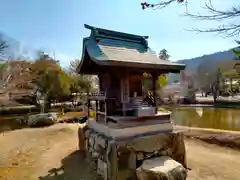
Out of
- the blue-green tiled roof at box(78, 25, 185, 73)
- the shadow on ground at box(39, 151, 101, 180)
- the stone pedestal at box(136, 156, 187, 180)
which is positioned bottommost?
the shadow on ground at box(39, 151, 101, 180)

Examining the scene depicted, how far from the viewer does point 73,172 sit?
5.38 m

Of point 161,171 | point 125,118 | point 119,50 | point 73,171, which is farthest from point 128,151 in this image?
point 119,50

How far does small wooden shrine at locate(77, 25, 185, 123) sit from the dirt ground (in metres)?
1.83

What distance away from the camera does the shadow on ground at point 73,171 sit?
510 centimetres

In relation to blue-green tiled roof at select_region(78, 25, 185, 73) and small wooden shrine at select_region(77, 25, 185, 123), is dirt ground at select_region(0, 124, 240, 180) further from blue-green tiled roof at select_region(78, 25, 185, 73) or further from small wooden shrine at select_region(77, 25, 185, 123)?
blue-green tiled roof at select_region(78, 25, 185, 73)

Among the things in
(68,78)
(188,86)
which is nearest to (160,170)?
(68,78)

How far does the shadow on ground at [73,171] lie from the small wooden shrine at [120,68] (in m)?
1.53

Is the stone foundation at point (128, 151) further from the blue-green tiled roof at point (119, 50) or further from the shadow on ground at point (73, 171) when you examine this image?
the blue-green tiled roof at point (119, 50)

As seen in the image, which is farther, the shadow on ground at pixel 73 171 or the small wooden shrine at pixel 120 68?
the shadow on ground at pixel 73 171

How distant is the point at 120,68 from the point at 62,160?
371cm

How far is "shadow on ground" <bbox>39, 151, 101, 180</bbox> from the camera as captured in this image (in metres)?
5.10

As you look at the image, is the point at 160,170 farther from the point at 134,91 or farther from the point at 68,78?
the point at 68,78

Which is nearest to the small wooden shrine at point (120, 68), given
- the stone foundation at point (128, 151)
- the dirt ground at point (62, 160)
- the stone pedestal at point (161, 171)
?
the stone foundation at point (128, 151)

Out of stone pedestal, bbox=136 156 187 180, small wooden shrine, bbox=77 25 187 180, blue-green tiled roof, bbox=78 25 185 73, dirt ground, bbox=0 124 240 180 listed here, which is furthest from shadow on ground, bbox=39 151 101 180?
blue-green tiled roof, bbox=78 25 185 73
